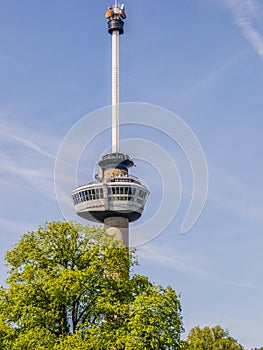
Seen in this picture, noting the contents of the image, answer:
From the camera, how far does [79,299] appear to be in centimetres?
5822

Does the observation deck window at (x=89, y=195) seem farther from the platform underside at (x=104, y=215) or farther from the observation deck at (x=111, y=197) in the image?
the platform underside at (x=104, y=215)

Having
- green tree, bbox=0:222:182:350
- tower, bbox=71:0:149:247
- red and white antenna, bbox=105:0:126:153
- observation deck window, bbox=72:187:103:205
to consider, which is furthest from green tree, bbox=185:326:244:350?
green tree, bbox=0:222:182:350

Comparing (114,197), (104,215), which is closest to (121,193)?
(114,197)

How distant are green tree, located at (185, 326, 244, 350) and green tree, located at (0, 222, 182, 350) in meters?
69.5

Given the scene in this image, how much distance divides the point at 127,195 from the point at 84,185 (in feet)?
37.7

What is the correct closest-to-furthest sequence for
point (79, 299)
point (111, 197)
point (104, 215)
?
1. point (79, 299)
2. point (111, 197)
3. point (104, 215)

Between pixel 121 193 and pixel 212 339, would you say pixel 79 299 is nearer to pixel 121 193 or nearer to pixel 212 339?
pixel 212 339

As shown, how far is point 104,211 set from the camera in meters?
154

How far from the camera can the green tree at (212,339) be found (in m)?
125

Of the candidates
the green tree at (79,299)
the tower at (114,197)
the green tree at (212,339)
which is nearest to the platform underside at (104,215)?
the tower at (114,197)

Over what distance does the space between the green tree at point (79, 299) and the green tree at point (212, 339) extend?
2738 inches

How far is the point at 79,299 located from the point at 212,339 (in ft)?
Answer: 251

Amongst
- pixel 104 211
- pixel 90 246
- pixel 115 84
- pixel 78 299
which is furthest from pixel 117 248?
pixel 115 84

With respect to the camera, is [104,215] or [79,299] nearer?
[79,299]
